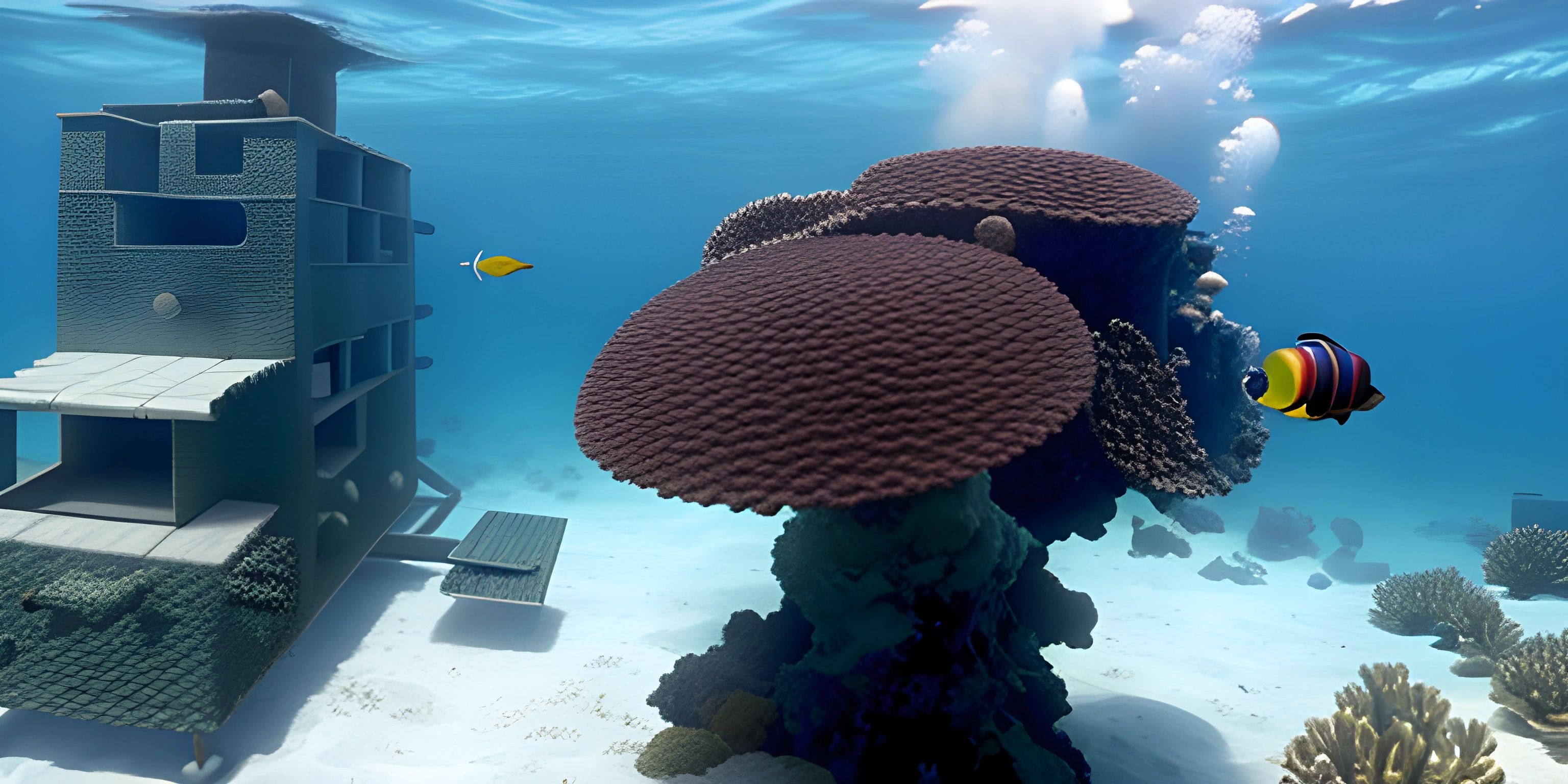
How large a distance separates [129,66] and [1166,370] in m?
33.0

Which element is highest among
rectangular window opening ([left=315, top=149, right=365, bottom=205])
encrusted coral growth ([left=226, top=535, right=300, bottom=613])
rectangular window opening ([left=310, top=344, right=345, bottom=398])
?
rectangular window opening ([left=315, top=149, right=365, bottom=205])

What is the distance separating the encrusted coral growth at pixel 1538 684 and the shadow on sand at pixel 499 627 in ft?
35.2

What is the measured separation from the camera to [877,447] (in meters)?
2.50

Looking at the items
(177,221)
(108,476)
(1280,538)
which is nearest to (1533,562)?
(1280,538)

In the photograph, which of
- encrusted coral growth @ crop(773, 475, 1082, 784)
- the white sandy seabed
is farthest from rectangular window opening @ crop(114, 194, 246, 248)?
encrusted coral growth @ crop(773, 475, 1082, 784)

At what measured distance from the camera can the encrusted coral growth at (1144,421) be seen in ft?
13.6

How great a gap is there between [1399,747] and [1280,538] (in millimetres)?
16590

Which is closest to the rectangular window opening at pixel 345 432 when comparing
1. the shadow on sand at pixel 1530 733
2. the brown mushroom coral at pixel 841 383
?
the brown mushroom coral at pixel 841 383

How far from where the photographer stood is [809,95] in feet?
90.7

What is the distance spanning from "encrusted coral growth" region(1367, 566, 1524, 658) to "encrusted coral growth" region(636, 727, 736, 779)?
1022 centimetres

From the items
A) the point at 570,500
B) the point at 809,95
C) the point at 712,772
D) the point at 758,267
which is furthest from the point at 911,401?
the point at 809,95

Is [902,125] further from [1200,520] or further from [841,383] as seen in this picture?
[841,383]

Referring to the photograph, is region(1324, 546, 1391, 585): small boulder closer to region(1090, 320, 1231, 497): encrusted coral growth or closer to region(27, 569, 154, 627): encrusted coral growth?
region(1090, 320, 1231, 497): encrusted coral growth

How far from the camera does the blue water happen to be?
19.2 meters
